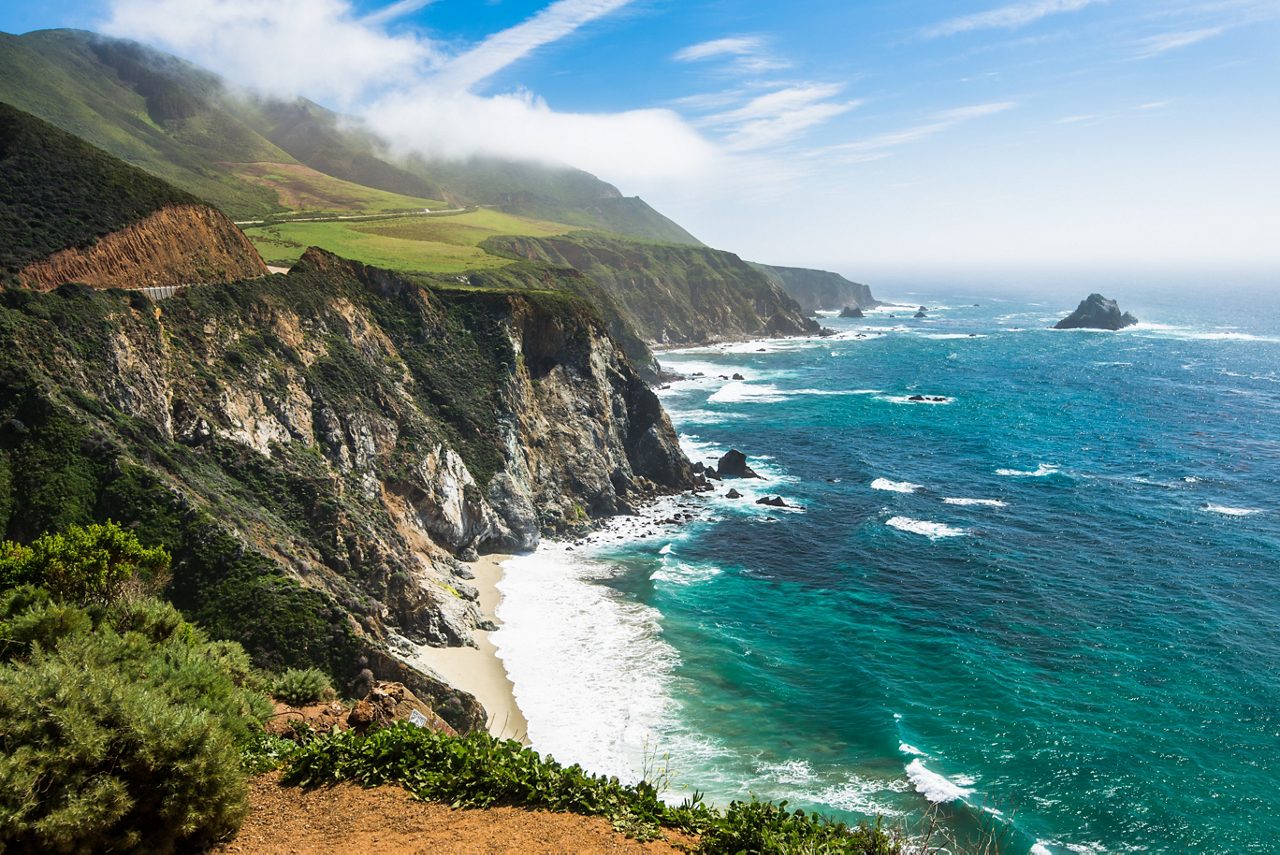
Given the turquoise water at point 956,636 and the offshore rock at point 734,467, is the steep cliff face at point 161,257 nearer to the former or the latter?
the turquoise water at point 956,636

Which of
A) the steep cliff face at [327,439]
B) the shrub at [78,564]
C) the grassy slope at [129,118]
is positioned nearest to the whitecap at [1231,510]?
the steep cliff face at [327,439]

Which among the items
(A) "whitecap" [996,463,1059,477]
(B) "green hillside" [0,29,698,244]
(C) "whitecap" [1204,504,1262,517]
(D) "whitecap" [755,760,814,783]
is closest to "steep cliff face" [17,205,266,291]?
(D) "whitecap" [755,760,814,783]

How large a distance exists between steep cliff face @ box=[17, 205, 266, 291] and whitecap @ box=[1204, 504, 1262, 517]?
82796 millimetres

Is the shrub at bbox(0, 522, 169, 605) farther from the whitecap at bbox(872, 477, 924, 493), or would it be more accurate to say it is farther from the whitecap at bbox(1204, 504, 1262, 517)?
the whitecap at bbox(1204, 504, 1262, 517)

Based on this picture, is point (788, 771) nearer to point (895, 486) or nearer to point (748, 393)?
point (895, 486)

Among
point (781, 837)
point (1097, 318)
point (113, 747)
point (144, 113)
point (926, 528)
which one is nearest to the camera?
point (113, 747)

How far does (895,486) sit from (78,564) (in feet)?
216

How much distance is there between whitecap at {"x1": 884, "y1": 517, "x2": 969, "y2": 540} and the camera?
60094 millimetres

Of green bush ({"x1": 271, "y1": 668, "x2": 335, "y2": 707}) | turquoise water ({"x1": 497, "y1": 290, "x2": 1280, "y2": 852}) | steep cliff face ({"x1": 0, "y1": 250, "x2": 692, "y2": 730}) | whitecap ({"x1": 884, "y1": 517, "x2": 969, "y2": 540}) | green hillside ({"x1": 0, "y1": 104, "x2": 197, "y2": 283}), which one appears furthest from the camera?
whitecap ({"x1": 884, "y1": 517, "x2": 969, "y2": 540})

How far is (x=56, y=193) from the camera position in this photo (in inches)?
1849

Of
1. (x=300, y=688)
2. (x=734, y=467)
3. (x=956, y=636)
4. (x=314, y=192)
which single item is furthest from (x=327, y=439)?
(x=314, y=192)

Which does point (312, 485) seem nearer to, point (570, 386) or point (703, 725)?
point (703, 725)

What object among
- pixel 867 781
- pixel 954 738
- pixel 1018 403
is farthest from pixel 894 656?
pixel 1018 403

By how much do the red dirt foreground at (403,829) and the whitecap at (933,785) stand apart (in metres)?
21.1
